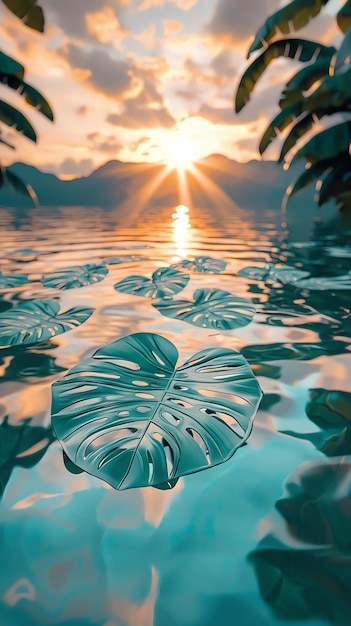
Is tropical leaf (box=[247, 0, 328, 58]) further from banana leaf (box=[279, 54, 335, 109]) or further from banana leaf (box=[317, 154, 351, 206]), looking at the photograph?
banana leaf (box=[317, 154, 351, 206])

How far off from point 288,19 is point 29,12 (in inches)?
111

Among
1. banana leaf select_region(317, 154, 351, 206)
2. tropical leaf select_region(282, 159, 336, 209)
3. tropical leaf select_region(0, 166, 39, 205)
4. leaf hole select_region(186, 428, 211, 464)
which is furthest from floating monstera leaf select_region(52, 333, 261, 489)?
banana leaf select_region(317, 154, 351, 206)

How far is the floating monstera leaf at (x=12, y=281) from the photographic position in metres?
2.55

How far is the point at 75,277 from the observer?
2.74m

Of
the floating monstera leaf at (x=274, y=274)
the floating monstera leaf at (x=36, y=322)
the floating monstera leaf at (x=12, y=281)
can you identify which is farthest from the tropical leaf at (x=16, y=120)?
the floating monstera leaf at (x=36, y=322)

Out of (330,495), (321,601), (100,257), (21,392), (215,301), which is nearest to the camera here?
(321,601)

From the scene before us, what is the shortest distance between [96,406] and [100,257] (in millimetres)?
3209

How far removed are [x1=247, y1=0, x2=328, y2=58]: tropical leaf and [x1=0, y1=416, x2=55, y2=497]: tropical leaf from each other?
195 inches

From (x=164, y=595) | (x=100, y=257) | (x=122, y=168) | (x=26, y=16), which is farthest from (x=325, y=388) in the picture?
(x=122, y=168)

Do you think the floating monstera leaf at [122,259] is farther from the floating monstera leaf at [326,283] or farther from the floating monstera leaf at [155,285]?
the floating monstera leaf at [326,283]

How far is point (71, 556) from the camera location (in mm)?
600

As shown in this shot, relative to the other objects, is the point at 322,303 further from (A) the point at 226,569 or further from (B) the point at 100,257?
(B) the point at 100,257

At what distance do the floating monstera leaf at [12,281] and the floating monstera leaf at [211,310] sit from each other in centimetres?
115

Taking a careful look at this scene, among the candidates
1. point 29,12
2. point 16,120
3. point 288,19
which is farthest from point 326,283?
point 16,120
